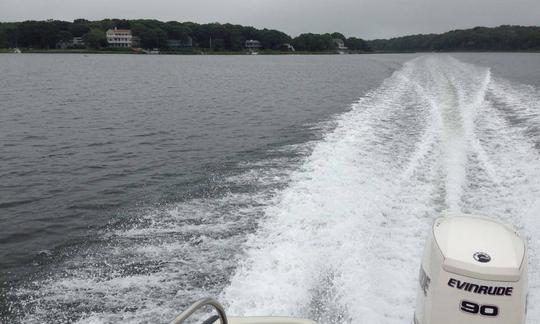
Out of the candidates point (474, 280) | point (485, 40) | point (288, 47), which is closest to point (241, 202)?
point (474, 280)

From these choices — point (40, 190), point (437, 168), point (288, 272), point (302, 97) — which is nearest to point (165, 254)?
point (288, 272)

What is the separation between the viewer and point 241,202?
24.9ft

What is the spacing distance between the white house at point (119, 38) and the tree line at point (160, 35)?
70.7 inches

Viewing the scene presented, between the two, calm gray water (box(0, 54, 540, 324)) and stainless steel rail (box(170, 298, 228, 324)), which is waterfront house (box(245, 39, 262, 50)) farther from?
stainless steel rail (box(170, 298, 228, 324))

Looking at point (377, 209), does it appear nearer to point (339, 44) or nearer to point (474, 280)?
point (474, 280)

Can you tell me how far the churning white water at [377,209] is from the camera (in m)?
4.68

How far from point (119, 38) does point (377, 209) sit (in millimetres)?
122970

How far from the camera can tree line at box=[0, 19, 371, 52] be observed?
109750 millimetres

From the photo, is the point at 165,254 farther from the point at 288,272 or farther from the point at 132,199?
the point at 132,199

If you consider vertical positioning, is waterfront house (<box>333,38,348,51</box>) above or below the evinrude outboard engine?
above

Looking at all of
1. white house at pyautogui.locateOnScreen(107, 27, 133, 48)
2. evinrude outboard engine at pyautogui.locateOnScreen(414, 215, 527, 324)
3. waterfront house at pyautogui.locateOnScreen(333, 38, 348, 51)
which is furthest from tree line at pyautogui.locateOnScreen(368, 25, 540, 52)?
evinrude outboard engine at pyautogui.locateOnScreen(414, 215, 527, 324)

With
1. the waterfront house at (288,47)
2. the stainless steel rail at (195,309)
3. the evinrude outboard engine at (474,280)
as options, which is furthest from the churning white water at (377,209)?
the waterfront house at (288,47)

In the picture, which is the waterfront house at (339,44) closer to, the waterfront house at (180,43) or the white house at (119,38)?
the waterfront house at (180,43)

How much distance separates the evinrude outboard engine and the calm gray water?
3.64ft
